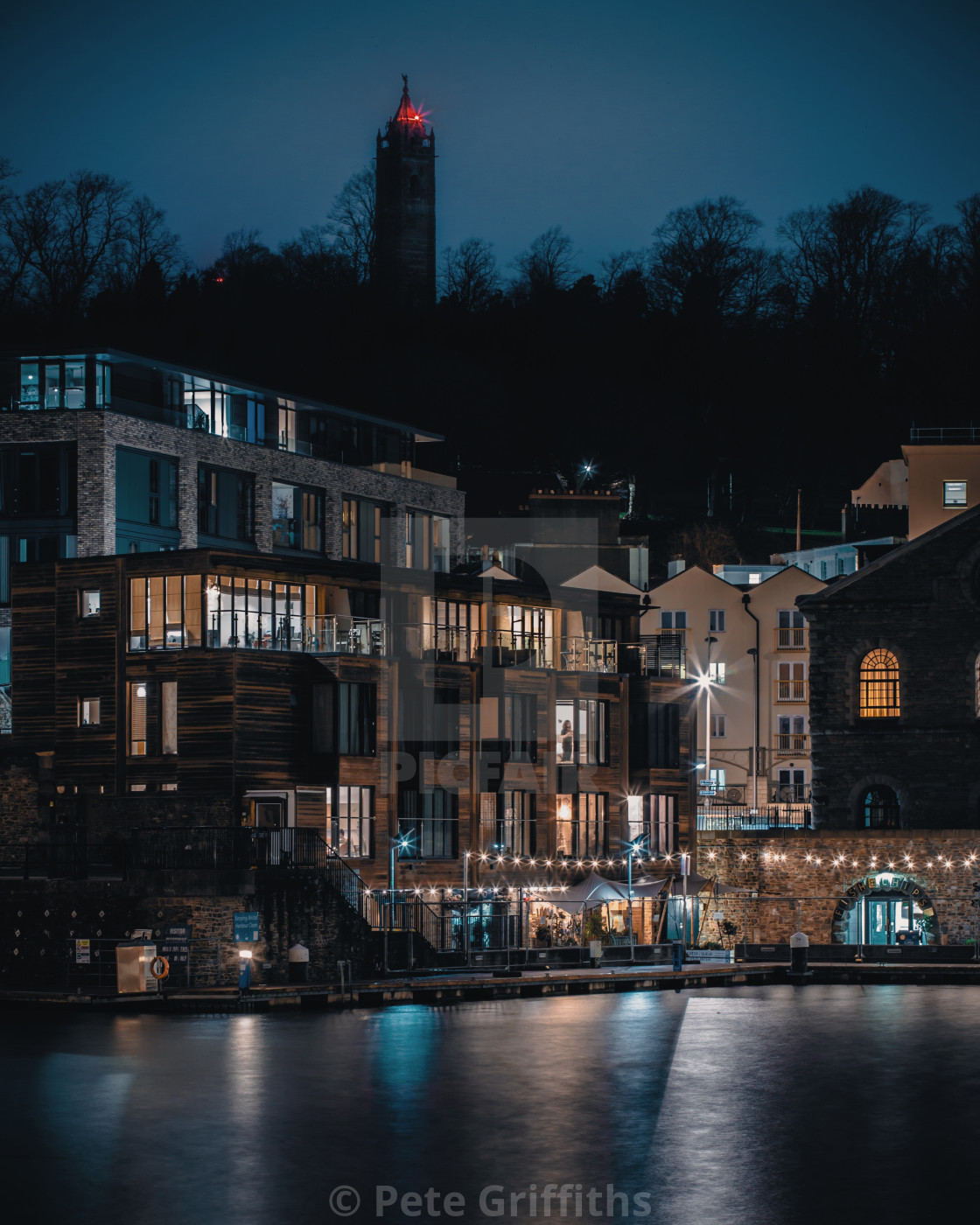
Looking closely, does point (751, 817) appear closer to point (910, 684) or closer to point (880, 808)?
point (880, 808)

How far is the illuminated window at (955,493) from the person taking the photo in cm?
7969

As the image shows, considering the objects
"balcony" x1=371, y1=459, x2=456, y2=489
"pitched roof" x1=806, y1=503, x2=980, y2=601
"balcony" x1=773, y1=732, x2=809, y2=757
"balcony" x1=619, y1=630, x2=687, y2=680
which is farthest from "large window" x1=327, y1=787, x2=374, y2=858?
"balcony" x1=773, y1=732, x2=809, y2=757

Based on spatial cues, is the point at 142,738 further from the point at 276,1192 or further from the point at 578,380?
the point at 578,380

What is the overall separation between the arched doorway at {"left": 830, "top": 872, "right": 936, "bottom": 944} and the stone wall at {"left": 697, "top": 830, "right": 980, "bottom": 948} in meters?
0.11

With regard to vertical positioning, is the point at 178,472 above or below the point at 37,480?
above

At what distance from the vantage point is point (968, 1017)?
139 feet

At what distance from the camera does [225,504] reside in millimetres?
70812

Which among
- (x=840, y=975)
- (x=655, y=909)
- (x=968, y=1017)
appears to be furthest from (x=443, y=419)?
(x=968, y=1017)

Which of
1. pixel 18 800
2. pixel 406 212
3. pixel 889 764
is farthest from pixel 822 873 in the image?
pixel 406 212

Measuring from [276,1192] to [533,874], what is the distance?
37.4 meters

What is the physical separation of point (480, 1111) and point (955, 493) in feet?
185

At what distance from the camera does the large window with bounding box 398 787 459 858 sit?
186 ft

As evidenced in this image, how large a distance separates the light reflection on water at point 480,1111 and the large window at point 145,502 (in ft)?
94.4

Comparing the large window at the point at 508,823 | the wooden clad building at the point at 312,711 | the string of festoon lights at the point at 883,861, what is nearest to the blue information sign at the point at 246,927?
the wooden clad building at the point at 312,711
